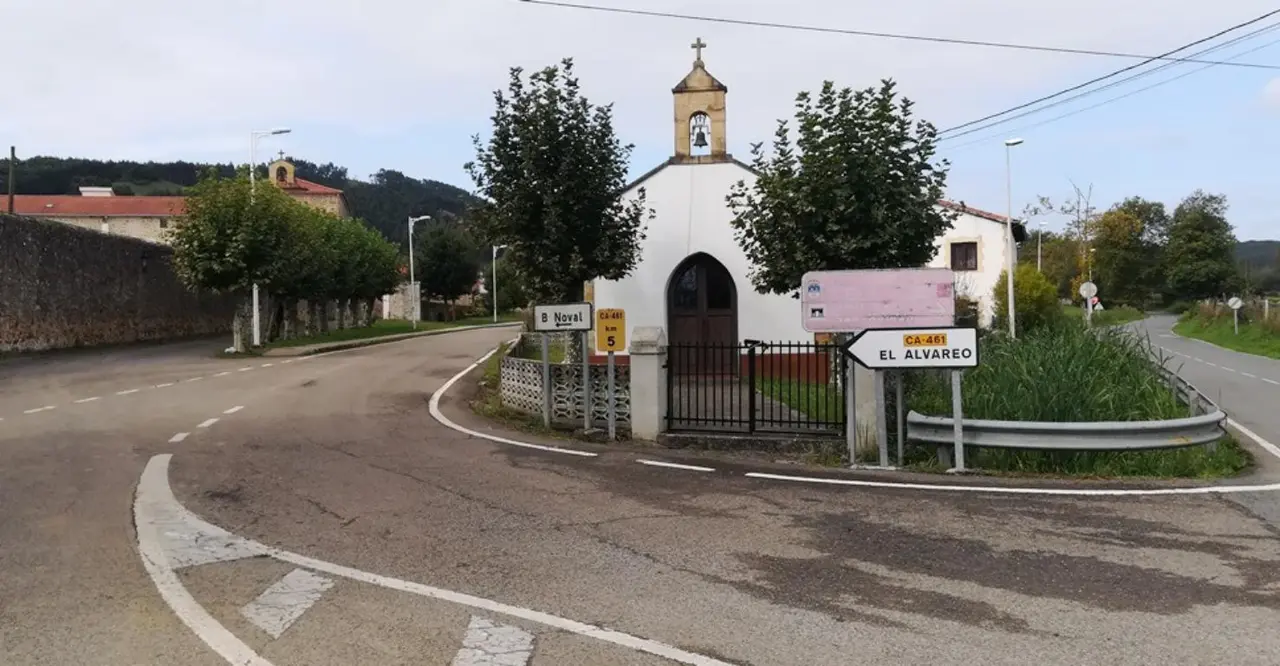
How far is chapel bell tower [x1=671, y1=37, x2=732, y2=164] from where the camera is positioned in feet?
69.3

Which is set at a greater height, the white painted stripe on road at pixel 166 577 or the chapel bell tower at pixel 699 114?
the chapel bell tower at pixel 699 114

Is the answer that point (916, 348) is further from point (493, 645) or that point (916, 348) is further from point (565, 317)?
point (493, 645)

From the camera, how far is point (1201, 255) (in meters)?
90.0

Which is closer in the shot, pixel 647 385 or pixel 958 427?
pixel 958 427

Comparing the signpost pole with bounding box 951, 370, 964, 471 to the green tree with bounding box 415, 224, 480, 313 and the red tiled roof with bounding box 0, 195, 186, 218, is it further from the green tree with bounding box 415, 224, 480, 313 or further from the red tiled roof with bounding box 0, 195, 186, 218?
the red tiled roof with bounding box 0, 195, 186, 218

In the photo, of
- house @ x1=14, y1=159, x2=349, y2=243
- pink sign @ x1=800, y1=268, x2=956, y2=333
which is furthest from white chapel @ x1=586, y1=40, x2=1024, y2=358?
house @ x1=14, y1=159, x2=349, y2=243

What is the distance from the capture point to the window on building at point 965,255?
1698 inches

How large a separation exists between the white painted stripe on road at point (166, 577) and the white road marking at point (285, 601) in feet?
0.64

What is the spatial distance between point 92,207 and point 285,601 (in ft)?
320

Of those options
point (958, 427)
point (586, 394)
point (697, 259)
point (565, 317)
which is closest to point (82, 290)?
point (697, 259)

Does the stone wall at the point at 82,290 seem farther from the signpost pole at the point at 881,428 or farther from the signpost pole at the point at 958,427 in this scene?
the signpost pole at the point at 958,427

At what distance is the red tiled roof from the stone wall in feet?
182

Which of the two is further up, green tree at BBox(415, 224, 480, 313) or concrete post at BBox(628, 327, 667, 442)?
green tree at BBox(415, 224, 480, 313)

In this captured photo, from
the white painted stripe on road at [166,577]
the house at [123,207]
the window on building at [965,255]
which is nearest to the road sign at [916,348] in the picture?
the white painted stripe on road at [166,577]
